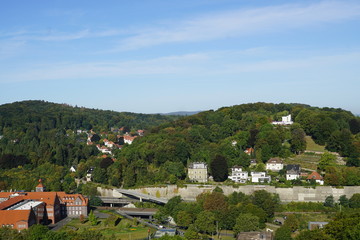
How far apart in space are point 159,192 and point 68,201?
421 inches

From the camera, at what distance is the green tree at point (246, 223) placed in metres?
34.2

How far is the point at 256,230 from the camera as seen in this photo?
112 feet

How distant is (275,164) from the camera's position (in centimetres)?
5056

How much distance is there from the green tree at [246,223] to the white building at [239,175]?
1375cm

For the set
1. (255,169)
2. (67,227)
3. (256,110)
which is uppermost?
(256,110)

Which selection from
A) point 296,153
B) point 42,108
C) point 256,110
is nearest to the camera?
point 296,153

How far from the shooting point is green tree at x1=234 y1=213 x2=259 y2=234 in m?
34.2

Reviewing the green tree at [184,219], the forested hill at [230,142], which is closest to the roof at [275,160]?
the forested hill at [230,142]

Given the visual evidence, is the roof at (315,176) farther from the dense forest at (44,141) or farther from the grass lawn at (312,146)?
the dense forest at (44,141)

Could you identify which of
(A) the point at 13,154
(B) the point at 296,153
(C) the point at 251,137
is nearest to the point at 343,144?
(B) the point at 296,153

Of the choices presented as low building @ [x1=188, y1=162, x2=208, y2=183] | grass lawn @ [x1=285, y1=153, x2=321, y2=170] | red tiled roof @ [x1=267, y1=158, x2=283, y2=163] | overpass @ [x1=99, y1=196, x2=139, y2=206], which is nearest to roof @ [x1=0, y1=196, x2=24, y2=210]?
overpass @ [x1=99, y1=196, x2=139, y2=206]

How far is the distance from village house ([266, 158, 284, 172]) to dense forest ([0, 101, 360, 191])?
1789mm

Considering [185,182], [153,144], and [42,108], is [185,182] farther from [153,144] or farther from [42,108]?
[42,108]

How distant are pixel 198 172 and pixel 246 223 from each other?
16835mm
